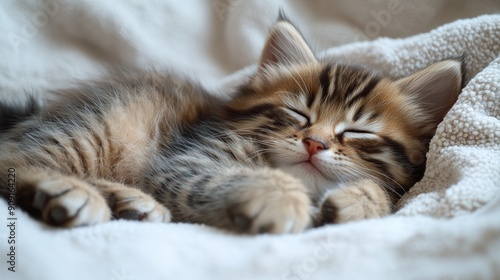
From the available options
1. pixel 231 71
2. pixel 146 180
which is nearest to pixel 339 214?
pixel 146 180

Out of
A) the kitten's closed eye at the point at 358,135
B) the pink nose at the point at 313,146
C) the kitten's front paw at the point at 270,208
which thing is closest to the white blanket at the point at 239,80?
the kitten's front paw at the point at 270,208

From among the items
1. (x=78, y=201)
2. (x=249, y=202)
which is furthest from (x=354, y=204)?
(x=78, y=201)

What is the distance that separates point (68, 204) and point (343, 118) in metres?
0.82

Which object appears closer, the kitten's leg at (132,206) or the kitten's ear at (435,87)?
the kitten's leg at (132,206)

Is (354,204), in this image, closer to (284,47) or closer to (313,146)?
(313,146)

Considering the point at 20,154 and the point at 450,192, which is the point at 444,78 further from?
the point at 20,154

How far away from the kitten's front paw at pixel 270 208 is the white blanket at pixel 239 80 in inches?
1.3

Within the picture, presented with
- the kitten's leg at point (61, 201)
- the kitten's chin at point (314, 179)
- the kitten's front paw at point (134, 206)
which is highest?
the kitten's chin at point (314, 179)

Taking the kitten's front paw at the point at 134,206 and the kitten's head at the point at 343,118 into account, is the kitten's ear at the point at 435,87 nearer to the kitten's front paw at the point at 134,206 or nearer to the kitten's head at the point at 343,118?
the kitten's head at the point at 343,118

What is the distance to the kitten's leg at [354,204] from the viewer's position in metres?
1.05

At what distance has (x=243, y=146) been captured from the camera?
1350 mm

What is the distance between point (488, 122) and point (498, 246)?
535 millimetres

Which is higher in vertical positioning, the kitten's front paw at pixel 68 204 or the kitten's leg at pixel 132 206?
the kitten's front paw at pixel 68 204

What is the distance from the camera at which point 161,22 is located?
204cm
